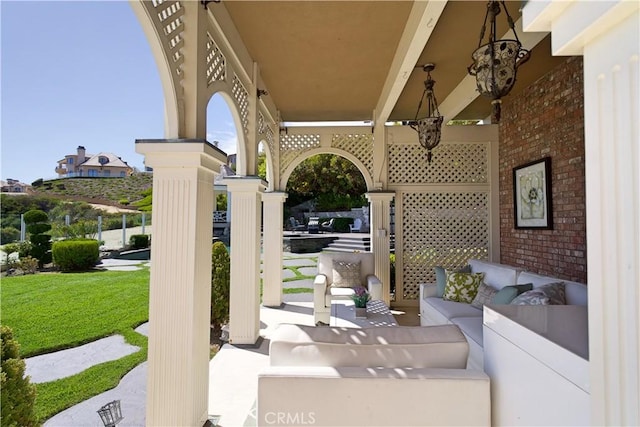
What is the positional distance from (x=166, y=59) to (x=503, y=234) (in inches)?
206

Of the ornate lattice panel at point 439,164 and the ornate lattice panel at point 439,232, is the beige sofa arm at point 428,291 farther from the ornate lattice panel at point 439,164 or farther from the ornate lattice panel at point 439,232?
the ornate lattice panel at point 439,164

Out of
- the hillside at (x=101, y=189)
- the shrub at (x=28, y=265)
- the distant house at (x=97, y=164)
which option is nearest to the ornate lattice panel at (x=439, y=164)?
the shrub at (x=28, y=265)

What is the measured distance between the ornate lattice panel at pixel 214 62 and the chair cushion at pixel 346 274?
327cm

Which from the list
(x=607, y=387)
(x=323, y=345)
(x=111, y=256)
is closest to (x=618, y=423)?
(x=607, y=387)

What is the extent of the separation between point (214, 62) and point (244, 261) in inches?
78.6

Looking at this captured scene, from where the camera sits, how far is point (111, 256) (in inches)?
422

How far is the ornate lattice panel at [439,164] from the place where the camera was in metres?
5.69

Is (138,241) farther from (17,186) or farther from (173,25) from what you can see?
(173,25)

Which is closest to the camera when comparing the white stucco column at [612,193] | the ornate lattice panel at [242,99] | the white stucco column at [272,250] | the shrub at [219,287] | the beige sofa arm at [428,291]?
the white stucco column at [612,193]

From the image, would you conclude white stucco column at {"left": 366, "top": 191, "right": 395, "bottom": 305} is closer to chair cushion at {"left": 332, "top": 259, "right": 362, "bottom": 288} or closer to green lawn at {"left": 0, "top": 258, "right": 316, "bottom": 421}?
chair cushion at {"left": 332, "top": 259, "right": 362, "bottom": 288}

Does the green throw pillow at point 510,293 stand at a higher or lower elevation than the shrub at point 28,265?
higher

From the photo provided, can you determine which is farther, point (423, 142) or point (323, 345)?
point (423, 142)

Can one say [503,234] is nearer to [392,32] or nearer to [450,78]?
[450,78]

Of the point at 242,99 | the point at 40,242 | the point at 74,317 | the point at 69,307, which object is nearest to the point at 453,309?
the point at 242,99
